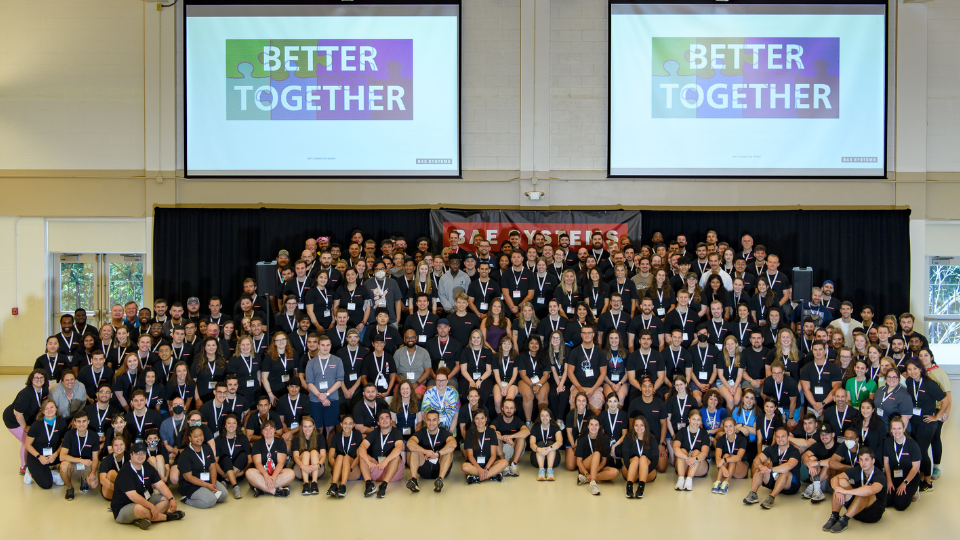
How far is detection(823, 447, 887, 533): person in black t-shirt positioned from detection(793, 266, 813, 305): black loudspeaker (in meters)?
2.46

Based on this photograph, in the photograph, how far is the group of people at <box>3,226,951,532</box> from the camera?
6.95m

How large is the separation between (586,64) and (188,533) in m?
8.51

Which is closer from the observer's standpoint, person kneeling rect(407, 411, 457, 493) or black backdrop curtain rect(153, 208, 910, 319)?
person kneeling rect(407, 411, 457, 493)

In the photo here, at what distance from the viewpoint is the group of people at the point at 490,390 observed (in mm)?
6945

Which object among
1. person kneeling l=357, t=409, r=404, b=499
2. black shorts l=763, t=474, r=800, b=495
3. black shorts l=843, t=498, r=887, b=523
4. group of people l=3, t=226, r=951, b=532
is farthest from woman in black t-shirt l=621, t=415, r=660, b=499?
person kneeling l=357, t=409, r=404, b=499

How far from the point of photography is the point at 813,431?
706 centimetres

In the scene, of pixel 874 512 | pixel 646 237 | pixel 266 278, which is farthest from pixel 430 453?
pixel 646 237

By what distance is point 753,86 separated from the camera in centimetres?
1119

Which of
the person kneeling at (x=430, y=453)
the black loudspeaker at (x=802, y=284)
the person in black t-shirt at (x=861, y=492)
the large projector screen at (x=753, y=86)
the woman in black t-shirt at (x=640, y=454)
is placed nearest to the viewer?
the person in black t-shirt at (x=861, y=492)

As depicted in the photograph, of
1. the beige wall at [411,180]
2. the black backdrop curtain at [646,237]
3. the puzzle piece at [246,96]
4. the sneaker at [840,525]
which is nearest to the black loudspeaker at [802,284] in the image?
the black backdrop curtain at [646,237]

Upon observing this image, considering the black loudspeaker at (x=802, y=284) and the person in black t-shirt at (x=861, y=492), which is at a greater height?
the black loudspeaker at (x=802, y=284)

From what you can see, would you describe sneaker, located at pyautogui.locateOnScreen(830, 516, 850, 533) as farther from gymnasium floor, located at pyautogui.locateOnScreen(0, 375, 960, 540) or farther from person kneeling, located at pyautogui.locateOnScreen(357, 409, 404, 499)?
person kneeling, located at pyautogui.locateOnScreen(357, 409, 404, 499)

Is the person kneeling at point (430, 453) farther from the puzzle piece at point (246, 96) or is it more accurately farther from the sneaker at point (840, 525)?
the puzzle piece at point (246, 96)

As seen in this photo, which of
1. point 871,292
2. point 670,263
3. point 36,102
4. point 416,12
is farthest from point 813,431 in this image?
point 36,102
